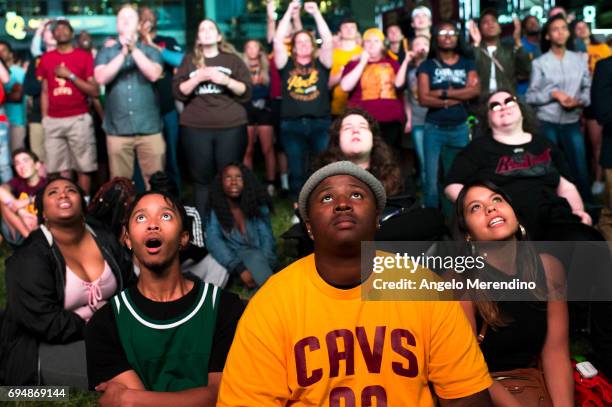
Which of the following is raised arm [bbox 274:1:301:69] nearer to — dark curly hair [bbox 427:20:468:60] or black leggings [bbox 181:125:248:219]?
black leggings [bbox 181:125:248:219]

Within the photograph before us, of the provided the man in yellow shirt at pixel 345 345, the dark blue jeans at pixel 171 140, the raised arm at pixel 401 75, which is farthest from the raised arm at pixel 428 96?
the man in yellow shirt at pixel 345 345

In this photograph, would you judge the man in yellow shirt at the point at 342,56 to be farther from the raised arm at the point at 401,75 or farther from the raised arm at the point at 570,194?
the raised arm at the point at 570,194

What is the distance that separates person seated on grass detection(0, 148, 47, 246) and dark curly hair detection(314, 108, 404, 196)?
2.75m

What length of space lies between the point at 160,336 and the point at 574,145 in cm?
535

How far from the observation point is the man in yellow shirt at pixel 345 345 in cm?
256

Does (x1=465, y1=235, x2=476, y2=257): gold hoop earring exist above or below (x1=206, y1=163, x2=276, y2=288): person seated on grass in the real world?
above

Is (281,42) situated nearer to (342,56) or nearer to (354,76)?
(354,76)

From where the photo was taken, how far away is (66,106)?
757 cm

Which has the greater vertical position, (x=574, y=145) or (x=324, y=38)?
(x=324, y=38)

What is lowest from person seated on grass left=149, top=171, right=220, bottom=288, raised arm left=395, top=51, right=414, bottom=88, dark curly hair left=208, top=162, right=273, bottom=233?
person seated on grass left=149, top=171, right=220, bottom=288

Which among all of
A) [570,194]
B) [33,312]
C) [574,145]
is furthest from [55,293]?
[574,145]

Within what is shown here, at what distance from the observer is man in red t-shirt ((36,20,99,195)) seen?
7.53m

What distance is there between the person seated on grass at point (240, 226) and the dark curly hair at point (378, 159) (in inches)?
44.1

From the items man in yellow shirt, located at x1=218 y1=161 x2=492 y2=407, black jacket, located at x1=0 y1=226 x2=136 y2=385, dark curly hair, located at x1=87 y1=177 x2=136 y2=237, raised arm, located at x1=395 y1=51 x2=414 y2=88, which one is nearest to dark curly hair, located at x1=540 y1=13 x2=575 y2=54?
raised arm, located at x1=395 y1=51 x2=414 y2=88
